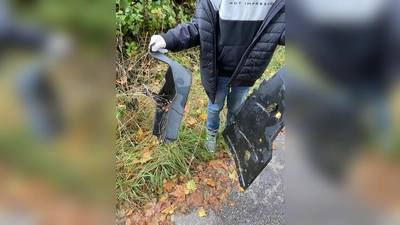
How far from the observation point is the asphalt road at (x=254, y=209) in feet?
8.17

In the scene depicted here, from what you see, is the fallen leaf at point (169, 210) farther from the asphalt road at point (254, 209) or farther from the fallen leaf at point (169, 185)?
the fallen leaf at point (169, 185)

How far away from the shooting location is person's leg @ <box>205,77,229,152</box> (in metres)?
2.54

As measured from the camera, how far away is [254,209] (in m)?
2.60

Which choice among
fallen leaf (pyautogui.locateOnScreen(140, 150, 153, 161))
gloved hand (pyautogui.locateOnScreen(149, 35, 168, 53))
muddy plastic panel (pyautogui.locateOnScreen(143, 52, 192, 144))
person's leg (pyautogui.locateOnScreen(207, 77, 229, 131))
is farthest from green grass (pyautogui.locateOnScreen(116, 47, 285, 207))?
gloved hand (pyautogui.locateOnScreen(149, 35, 168, 53))

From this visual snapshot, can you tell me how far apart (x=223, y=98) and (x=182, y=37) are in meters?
0.80

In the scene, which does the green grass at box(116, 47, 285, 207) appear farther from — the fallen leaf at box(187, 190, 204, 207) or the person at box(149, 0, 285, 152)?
the person at box(149, 0, 285, 152)

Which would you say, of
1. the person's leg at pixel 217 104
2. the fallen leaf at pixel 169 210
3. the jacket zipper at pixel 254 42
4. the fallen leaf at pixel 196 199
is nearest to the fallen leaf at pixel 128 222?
the fallen leaf at pixel 169 210

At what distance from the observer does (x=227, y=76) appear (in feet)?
7.97

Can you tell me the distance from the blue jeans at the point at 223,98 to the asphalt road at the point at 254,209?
71 cm
